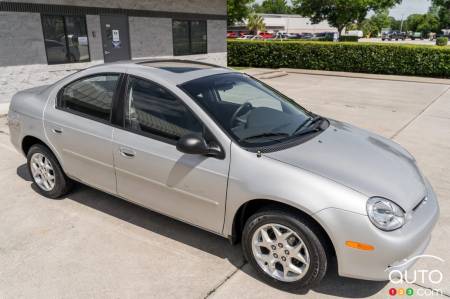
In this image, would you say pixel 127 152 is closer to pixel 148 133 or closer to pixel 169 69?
pixel 148 133

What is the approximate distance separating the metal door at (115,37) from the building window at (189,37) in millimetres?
2217

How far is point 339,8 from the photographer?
3881cm

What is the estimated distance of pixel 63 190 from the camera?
4191mm

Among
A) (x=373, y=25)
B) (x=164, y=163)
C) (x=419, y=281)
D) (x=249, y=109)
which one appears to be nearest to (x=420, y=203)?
(x=419, y=281)

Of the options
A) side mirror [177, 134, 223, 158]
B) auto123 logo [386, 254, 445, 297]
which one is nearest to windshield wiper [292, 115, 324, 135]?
side mirror [177, 134, 223, 158]

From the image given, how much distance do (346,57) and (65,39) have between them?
1177cm

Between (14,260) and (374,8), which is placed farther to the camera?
(374,8)

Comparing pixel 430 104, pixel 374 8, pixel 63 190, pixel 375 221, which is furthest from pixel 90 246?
pixel 374 8

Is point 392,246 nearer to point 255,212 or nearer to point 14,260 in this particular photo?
point 255,212

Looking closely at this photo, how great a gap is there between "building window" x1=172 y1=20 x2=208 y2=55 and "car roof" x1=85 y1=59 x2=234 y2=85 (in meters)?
9.98

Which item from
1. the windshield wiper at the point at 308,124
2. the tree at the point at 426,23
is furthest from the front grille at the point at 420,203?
the tree at the point at 426,23

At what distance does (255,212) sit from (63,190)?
2394 mm

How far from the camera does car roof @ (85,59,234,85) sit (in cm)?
337

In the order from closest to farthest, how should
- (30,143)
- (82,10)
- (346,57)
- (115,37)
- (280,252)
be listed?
1. (280,252)
2. (30,143)
3. (82,10)
4. (115,37)
5. (346,57)
